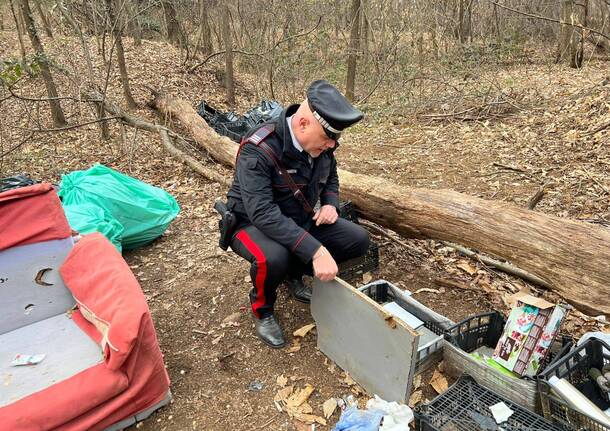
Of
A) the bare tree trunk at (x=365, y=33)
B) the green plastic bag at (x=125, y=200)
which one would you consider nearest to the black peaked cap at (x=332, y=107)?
the green plastic bag at (x=125, y=200)

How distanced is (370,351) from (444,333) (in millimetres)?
457

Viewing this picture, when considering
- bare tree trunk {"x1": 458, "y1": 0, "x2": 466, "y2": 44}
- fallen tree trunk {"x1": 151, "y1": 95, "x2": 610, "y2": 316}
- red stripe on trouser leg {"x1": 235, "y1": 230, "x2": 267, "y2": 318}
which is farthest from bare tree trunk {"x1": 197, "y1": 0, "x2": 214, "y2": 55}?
red stripe on trouser leg {"x1": 235, "y1": 230, "x2": 267, "y2": 318}

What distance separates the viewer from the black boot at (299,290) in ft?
11.3

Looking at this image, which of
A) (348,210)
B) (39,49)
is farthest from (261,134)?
(39,49)

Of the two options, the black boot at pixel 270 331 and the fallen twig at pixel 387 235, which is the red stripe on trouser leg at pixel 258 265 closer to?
the black boot at pixel 270 331

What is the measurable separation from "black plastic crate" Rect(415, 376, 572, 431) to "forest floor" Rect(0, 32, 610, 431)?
0.35 metres

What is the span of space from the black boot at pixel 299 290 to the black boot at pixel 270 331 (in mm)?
412

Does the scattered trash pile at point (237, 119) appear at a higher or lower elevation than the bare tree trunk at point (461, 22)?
lower

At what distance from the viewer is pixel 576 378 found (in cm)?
219

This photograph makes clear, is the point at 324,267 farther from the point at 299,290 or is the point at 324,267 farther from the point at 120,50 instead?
the point at 120,50

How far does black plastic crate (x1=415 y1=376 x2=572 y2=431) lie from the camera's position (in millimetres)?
2061

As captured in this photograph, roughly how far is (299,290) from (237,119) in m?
5.27

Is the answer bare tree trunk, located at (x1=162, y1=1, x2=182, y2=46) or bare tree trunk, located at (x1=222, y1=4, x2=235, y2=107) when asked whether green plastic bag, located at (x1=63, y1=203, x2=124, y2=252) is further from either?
bare tree trunk, located at (x1=162, y1=1, x2=182, y2=46)

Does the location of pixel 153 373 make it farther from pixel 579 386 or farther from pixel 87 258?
pixel 579 386
